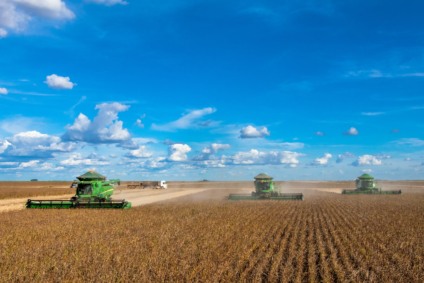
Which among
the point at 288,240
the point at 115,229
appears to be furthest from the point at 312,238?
the point at 115,229

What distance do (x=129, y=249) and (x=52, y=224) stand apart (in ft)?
30.6

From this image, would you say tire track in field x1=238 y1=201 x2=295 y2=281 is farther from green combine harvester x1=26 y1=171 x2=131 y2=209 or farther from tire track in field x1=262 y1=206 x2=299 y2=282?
green combine harvester x1=26 y1=171 x2=131 y2=209

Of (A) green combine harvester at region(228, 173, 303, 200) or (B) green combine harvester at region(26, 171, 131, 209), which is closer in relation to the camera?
(B) green combine harvester at region(26, 171, 131, 209)

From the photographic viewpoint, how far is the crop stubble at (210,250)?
1189cm

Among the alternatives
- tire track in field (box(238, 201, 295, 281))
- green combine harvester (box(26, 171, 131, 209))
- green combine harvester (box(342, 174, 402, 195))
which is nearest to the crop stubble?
tire track in field (box(238, 201, 295, 281))

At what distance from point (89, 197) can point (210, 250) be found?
74.5ft

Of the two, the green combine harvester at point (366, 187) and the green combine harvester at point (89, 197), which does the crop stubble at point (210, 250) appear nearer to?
the green combine harvester at point (89, 197)

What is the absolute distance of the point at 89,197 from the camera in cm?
3550

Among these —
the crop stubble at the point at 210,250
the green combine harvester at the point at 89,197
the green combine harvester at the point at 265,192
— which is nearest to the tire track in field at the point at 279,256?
the crop stubble at the point at 210,250

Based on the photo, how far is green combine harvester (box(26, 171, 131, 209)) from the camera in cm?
3434

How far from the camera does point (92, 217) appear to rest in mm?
27109

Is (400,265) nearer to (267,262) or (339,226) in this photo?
(267,262)

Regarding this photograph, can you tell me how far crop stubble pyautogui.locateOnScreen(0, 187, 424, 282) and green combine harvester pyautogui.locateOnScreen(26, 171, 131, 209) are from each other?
919 cm

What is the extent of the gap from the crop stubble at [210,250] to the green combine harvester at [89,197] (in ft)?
30.2
